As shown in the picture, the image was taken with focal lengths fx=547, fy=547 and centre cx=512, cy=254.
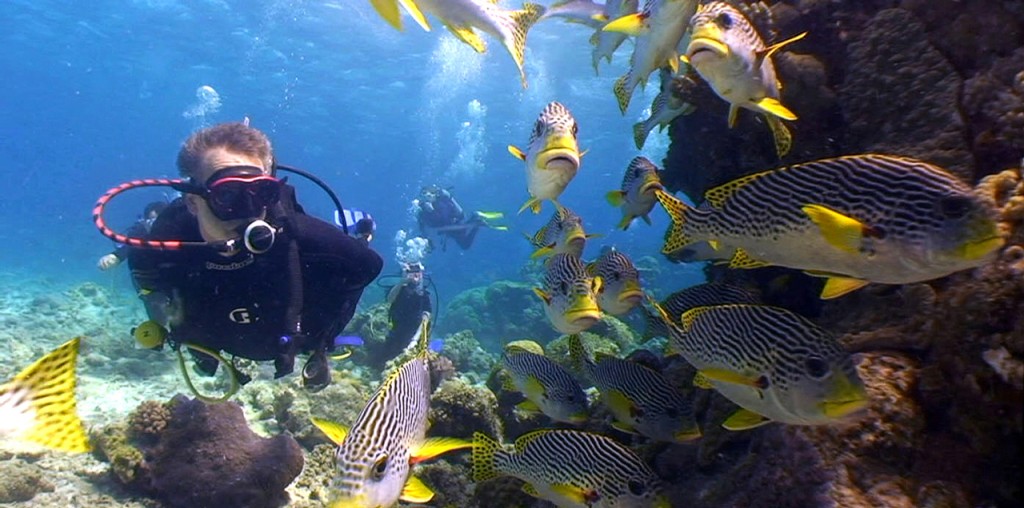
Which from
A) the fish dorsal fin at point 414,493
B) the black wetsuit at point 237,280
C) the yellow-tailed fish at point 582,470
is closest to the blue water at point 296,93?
the black wetsuit at point 237,280

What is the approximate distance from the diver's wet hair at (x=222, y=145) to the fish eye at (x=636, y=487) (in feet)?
13.5

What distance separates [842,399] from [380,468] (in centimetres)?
168

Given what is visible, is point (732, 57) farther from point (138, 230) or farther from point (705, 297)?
point (138, 230)

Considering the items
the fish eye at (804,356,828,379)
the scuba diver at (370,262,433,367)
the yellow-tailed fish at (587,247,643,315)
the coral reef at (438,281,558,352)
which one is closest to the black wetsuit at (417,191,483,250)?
the coral reef at (438,281,558,352)

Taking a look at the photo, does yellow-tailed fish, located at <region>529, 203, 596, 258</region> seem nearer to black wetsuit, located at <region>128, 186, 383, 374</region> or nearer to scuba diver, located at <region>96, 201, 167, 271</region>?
black wetsuit, located at <region>128, 186, 383, 374</region>

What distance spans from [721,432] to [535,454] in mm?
1251

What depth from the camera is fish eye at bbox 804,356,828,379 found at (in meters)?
2.06

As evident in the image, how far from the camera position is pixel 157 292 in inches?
190

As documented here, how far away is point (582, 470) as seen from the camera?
2715 millimetres

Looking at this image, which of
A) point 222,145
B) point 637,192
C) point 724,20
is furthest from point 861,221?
point 222,145

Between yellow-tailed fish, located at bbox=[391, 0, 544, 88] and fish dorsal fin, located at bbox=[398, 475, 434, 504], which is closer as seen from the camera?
fish dorsal fin, located at bbox=[398, 475, 434, 504]

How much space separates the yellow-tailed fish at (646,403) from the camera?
3.31m

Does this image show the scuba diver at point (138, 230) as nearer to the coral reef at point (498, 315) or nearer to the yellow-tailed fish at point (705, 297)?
the yellow-tailed fish at point (705, 297)

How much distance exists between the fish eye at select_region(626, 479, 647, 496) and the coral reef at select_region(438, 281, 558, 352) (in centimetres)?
1464
